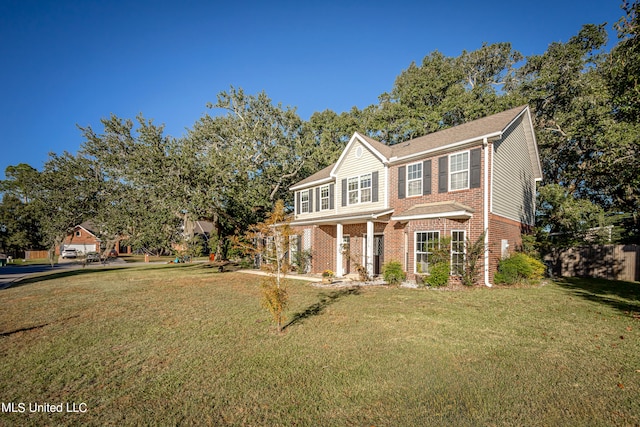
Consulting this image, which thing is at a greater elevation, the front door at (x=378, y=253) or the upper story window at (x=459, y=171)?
the upper story window at (x=459, y=171)

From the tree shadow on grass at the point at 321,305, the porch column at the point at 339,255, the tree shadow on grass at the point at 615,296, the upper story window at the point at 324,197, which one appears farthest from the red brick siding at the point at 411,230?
the tree shadow on grass at the point at 615,296

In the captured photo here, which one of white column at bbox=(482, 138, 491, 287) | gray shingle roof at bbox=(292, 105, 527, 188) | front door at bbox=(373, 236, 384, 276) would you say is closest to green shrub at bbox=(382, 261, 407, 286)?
front door at bbox=(373, 236, 384, 276)

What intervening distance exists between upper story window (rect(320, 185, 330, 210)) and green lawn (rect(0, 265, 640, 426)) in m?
10.8

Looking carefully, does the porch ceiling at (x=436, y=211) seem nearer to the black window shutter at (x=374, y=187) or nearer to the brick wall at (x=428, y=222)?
the brick wall at (x=428, y=222)

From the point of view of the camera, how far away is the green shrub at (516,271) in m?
12.2

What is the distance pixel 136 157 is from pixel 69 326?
56.1 ft

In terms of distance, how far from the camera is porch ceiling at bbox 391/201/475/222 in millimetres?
12031

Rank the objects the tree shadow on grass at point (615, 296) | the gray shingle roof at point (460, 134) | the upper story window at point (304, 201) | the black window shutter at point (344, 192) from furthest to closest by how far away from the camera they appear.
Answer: the upper story window at point (304, 201) < the black window shutter at point (344, 192) < the gray shingle roof at point (460, 134) < the tree shadow on grass at point (615, 296)

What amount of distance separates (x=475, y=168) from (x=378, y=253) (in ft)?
21.5

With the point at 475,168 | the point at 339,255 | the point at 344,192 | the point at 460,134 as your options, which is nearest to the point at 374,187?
the point at 344,192

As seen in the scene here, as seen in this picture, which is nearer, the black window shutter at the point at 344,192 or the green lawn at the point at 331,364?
the green lawn at the point at 331,364

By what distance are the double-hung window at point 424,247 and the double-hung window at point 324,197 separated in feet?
23.7

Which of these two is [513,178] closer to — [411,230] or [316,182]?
[411,230]

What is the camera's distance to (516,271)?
12.3 metres
